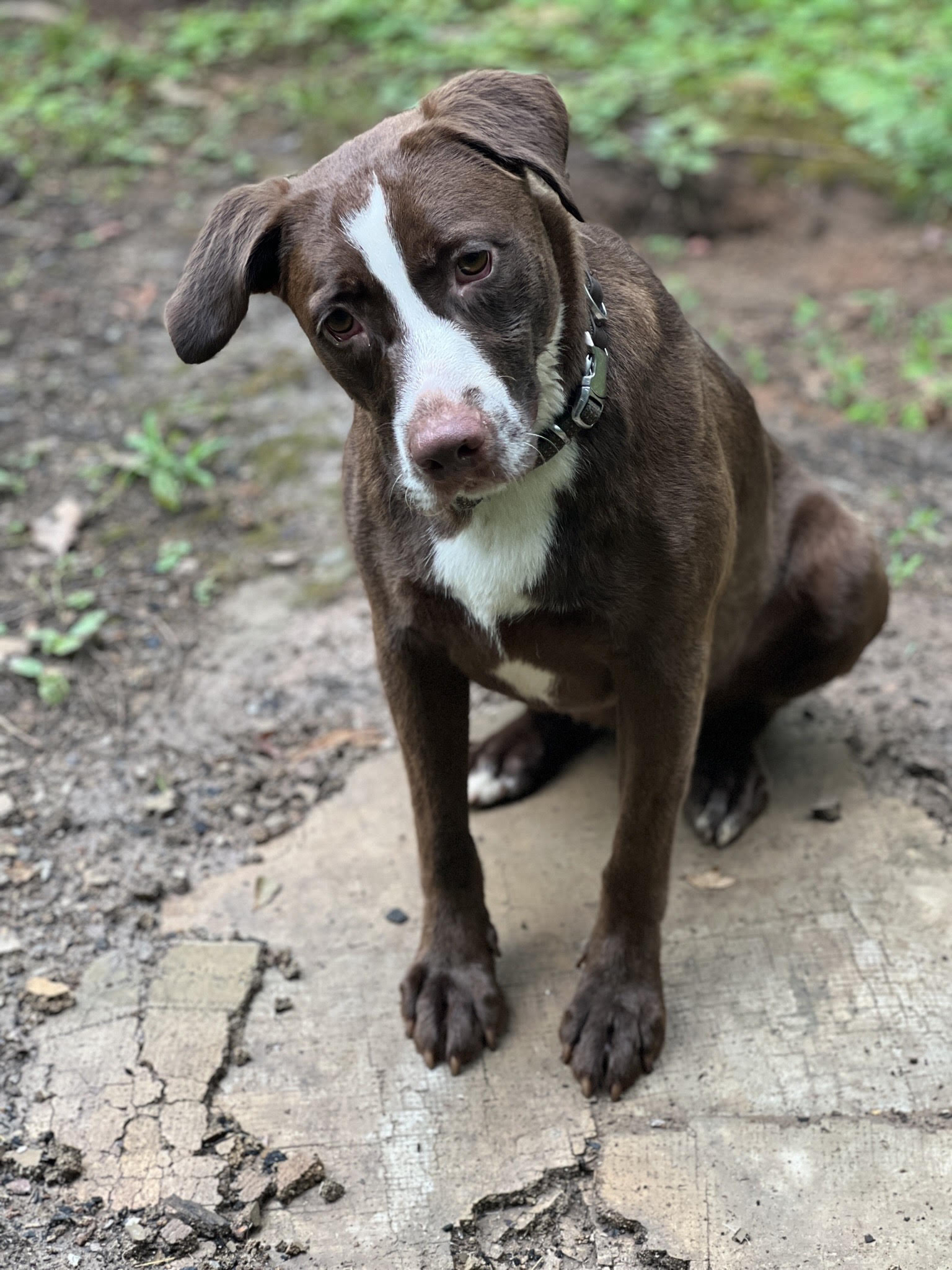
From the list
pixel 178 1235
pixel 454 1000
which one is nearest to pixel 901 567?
pixel 454 1000

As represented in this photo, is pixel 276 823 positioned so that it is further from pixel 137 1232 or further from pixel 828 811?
pixel 828 811

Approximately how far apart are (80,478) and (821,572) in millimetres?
2890

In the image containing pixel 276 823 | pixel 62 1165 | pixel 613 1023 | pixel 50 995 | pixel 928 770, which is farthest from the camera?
pixel 276 823

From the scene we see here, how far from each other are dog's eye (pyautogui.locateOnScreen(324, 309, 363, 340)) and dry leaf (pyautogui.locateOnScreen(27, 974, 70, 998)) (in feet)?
5.39

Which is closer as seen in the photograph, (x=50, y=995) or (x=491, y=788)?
(x=50, y=995)

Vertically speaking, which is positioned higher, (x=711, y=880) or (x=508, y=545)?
(x=508, y=545)

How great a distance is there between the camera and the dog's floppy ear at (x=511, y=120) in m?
2.19

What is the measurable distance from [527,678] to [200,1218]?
122 centimetres

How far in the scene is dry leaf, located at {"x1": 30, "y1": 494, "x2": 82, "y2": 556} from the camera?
445 cm

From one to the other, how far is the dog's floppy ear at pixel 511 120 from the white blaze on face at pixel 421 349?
0.20m

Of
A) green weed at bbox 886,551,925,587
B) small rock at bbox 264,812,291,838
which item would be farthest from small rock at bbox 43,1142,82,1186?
green weed at bbox 886,551,925,587

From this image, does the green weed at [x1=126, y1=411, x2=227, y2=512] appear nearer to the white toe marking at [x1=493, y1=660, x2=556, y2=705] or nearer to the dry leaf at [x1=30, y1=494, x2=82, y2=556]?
the dry leaf at [x1=30, y1=494, x2=82, y2=556]

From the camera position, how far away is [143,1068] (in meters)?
2.71

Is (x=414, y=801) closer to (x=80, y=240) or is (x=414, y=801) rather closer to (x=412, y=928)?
(x=412, y=928)
